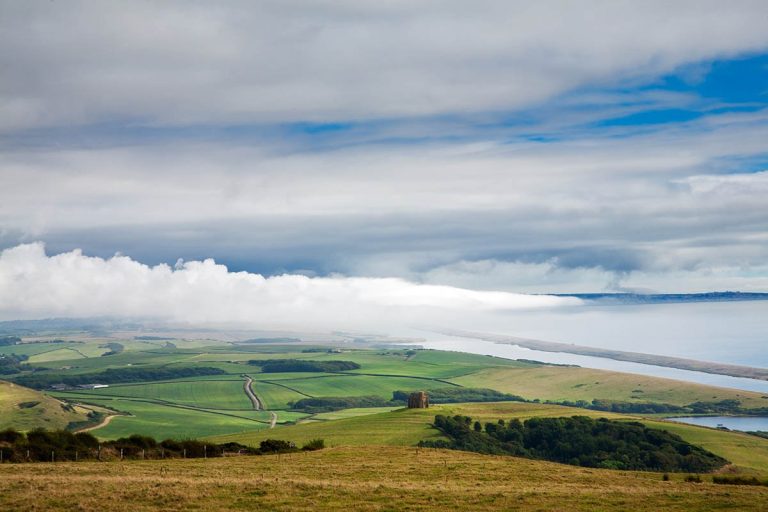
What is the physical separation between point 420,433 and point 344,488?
82980mm

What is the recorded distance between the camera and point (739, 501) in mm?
43906

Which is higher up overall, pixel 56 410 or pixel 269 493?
pixel 269 493

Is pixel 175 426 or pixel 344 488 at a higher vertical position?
pixel 344 488

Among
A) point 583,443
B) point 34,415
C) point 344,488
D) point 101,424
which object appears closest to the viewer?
point 344,488

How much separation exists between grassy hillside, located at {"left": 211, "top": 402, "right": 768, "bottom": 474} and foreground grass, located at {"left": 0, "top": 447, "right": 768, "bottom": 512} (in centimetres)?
4828

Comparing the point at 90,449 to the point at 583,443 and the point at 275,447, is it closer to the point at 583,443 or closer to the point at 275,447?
the point at 275,447

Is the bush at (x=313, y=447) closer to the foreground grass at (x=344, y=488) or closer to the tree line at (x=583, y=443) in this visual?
the foreground grass at (x=344, y=488)

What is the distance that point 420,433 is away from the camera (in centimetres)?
12694

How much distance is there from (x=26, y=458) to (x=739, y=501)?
56557 millimetres

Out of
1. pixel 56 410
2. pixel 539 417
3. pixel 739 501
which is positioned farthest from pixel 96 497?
pixel 56 410

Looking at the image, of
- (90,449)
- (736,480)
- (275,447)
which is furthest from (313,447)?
(736,480)

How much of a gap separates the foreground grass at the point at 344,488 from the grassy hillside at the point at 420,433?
4828 cm

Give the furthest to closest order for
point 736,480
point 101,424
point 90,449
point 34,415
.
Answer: point 34,415 → point 101,424 → point 90,449 → point 736,480

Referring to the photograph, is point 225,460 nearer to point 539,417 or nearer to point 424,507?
point 424,507
